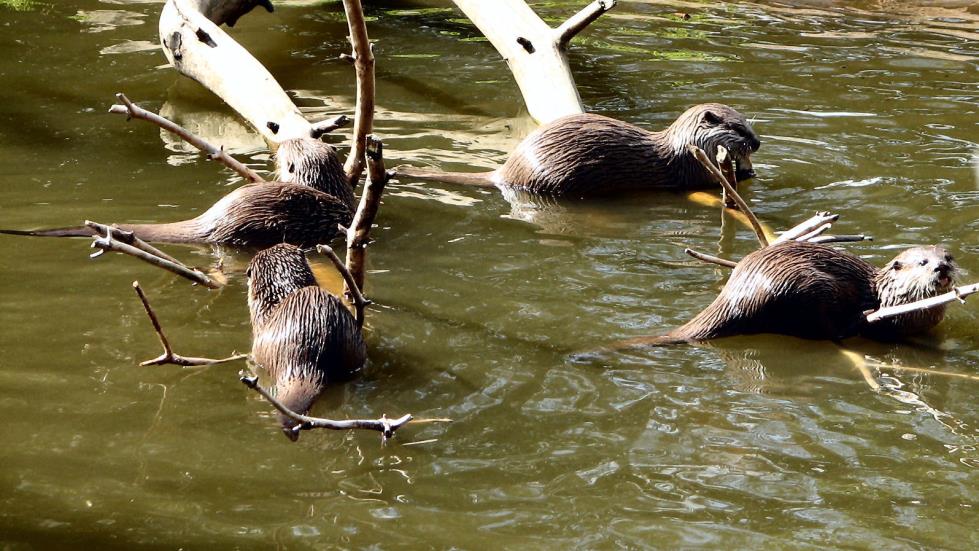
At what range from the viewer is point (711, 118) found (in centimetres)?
549

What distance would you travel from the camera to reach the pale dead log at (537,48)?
612 centimetres

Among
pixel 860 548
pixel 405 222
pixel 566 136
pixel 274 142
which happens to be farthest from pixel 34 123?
pixel 860 548

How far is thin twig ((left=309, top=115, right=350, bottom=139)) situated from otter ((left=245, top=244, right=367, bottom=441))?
1.51 metres

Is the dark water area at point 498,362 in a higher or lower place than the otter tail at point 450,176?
lower

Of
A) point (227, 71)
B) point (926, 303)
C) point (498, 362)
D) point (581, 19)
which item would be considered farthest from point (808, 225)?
point (227, 71)

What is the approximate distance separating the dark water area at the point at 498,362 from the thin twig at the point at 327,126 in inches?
15.6

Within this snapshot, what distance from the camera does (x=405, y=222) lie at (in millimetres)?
4938

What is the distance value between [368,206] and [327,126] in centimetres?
164

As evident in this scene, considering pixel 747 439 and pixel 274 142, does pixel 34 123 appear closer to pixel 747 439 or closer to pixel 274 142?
pixel 274 142

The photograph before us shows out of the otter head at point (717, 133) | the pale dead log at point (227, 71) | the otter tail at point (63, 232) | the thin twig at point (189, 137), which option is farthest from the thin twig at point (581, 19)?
the otter tail at point (63, 232)

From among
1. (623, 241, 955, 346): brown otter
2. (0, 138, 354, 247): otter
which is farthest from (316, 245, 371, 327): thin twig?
(0, 138, 354, 247): otter

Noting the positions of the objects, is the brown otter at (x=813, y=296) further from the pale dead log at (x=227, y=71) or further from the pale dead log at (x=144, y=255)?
the pale dead log at (x=227, y=71)

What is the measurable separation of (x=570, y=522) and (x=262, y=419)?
36.2 inches

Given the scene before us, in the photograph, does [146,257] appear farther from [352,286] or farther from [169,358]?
[352,286]
